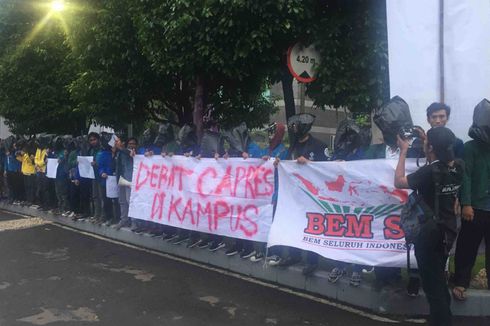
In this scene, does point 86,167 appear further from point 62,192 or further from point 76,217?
point 62,192

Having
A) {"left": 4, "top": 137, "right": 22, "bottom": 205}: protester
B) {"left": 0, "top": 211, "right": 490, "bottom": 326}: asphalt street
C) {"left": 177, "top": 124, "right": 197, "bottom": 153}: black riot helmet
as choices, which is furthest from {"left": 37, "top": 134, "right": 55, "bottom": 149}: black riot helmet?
{"left": 177, "top": 124, "right": 197, "bottom": 153}: black riot helmet

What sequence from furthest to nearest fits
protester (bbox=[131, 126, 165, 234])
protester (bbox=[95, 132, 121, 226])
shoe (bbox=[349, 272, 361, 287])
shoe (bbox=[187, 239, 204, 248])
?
protester (bbox=[95, 132, 121, 226]) < protester (bbox=[131, 126, 165, 234]) < shoe (bbox=[187, 239, 204, 248]) < shoe (bbox=[349, 272, 361, 287])

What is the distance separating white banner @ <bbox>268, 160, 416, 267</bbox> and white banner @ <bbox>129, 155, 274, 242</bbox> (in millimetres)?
400

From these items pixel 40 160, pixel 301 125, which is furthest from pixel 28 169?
pixel 301 125

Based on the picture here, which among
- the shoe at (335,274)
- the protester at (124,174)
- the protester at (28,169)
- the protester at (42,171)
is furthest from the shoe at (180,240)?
the protester at (28,169)

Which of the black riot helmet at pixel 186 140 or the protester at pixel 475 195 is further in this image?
the black riot helmet at pixel 186 140

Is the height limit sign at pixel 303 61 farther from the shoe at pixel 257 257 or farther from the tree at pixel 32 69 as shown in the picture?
the tree at pixel 32 69

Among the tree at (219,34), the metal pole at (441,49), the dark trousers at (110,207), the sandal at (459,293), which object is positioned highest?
the tree at (219,34)

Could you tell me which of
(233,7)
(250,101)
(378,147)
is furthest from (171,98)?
(378,147)

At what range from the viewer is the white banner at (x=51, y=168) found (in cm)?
1106

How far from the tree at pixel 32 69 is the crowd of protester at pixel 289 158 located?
2752mm

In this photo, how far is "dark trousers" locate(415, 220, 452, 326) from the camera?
12.7 ft

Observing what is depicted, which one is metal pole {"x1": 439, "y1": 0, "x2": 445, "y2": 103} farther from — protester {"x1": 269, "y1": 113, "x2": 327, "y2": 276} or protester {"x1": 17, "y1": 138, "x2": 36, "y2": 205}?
protester {"x1": 17, "y1": 138, "x2": 36, "y2": 205}

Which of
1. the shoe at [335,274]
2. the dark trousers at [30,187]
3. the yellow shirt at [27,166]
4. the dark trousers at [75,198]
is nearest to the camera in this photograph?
the shoe at [335,274]
